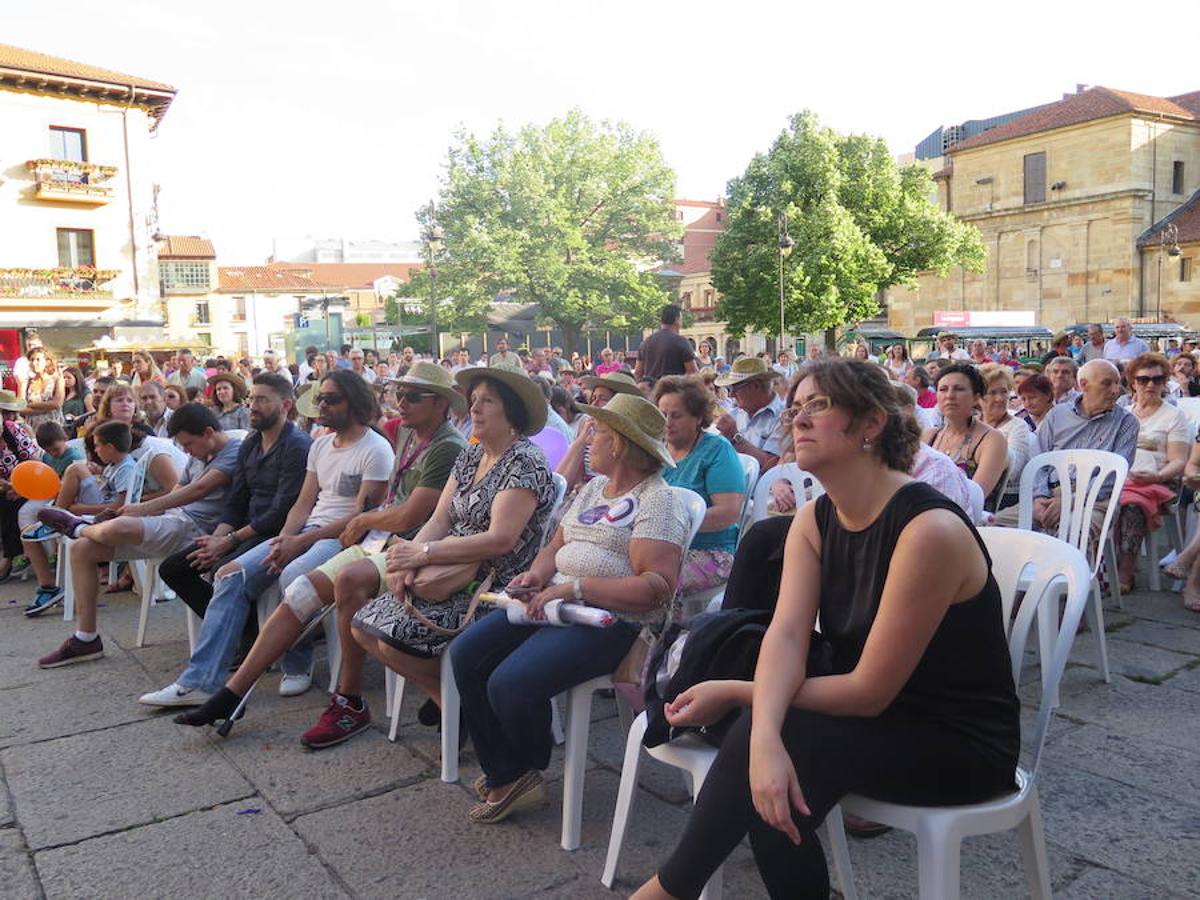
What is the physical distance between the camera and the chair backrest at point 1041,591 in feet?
6.94

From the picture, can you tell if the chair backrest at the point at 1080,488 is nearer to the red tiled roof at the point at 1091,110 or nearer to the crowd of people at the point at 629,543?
the crowd of people at the point at 629,543

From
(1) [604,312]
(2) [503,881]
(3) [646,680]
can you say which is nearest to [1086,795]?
(3) [646,680]

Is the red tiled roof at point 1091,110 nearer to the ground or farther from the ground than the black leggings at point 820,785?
farther from the ground

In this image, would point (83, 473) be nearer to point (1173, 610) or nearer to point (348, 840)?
point (348, 840)

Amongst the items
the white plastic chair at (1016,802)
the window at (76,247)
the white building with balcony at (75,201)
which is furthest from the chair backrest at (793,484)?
the window at (76,247)

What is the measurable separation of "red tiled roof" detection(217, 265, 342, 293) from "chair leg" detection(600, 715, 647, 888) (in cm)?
5857

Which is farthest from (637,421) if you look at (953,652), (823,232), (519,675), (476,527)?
(823,232)

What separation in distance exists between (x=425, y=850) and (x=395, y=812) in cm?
27

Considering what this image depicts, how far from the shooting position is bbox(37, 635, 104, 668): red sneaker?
14.8 ft

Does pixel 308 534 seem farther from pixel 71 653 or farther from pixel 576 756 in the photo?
pixel 576 756

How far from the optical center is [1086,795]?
2812 millimetres

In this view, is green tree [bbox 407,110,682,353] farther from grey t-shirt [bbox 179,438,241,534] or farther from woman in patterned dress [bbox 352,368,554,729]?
woman in patterned dress [bbox 352,368,554,729]

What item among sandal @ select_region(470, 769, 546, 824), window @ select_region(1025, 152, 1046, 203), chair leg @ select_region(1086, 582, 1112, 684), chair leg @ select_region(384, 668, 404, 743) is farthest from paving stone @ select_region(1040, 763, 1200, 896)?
window @ select_region(1025, 152, 1046, 203)

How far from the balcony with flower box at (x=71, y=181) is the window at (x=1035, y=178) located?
3667 centimetres
